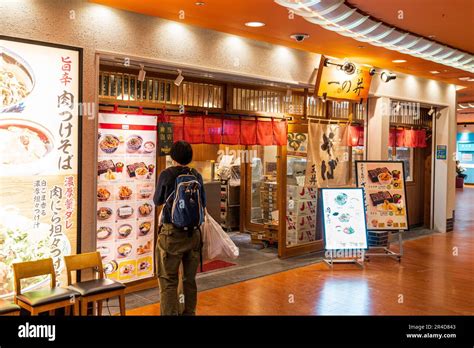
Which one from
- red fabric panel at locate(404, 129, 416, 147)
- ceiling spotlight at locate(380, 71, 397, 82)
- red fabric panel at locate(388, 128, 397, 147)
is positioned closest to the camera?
ceiling spotlight at locate(380, 71, 397, 82)

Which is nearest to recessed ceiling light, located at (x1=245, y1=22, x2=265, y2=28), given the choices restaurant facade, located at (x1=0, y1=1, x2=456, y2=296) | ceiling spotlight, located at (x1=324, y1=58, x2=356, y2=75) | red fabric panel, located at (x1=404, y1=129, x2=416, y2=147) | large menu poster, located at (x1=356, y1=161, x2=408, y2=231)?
restaurant facade, located at (x1=0, y1=1, x2=456, y2=296)

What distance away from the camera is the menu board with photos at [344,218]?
6914 millimetres

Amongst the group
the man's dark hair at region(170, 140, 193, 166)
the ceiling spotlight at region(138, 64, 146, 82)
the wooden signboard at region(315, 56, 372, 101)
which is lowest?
the man's dark hair at region(170, 140, 193, 166)

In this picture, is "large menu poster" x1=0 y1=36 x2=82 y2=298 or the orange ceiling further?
the orange ceiling

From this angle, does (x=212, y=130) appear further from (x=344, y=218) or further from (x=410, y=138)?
(x=410, y=138)

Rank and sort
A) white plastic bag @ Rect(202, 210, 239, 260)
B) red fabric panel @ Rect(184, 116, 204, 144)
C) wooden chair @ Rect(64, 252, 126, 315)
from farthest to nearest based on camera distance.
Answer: red fabric panel @ Rect(184, 116, 204, 144) < white plastic bag @ Rect(202, 210, 239, 260) < wooden chair @ Rect(64, 252, 126, 315)

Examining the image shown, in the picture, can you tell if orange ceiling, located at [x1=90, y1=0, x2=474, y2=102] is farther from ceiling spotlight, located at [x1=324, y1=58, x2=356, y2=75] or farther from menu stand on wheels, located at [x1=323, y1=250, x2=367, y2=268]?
menu stand on wheels, located at [x1=323, y1=250, x2=367, y2=268]

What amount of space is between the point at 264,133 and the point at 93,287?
12.5ft

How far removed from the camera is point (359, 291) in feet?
19.0

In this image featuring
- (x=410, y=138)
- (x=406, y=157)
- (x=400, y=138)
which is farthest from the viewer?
(x=406, y=157)

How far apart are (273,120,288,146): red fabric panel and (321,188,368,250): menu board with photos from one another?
983 millimetres

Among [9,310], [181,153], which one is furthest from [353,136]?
[9,310]

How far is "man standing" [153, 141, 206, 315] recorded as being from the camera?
4.16 meters

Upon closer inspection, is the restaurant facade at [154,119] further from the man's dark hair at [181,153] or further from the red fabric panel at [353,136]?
the man's dark hair at [181,153]
